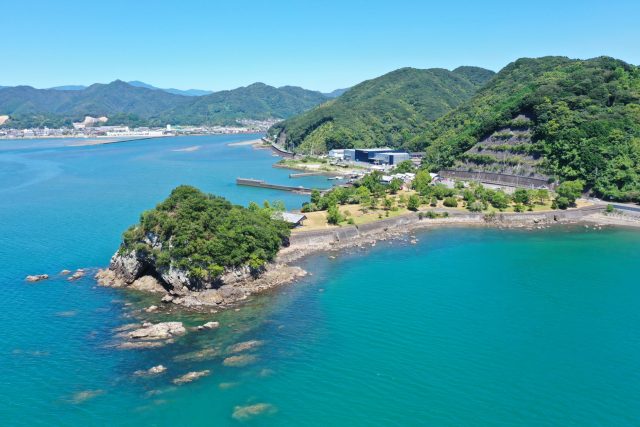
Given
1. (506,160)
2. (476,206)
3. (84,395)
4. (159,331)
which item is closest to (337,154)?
(506,160)

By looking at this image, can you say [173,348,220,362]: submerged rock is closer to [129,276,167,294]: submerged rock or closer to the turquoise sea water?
the turquoise sea water

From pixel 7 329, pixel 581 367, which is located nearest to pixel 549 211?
pixel 581 367

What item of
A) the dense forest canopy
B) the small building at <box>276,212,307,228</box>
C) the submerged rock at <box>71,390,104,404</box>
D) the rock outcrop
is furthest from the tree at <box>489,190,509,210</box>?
the submerged rock at <box>71,390,104,404</box>

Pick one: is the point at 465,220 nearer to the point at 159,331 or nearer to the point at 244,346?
the point at 244,346

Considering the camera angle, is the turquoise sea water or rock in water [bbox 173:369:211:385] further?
rock in water [bbox 173:369:211:385]

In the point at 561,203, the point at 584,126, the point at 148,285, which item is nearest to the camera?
the point at 148,285

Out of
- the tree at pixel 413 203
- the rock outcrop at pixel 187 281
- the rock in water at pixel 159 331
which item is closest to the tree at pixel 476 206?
the tree at pixel 413 203
